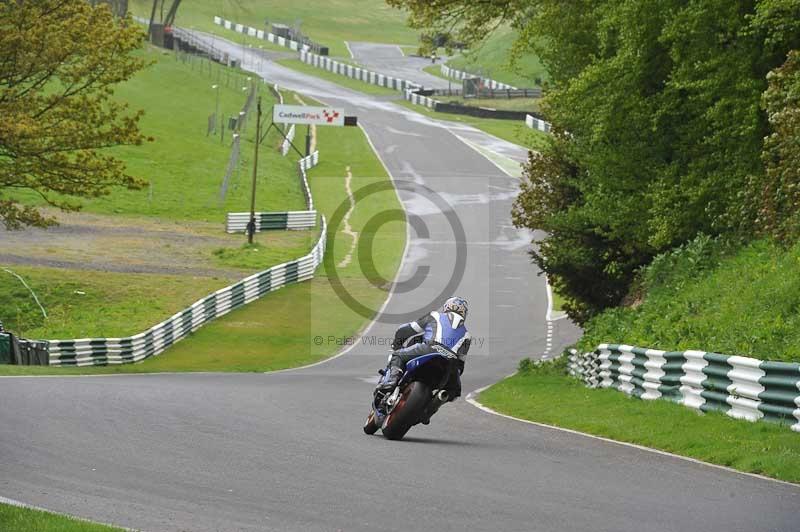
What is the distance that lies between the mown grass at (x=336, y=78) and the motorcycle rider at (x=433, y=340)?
321 ft

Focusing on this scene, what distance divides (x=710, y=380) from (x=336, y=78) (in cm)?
10542

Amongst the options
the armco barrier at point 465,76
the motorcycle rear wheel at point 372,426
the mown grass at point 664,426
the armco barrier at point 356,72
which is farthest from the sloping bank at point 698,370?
the armco barrier at point 356,72

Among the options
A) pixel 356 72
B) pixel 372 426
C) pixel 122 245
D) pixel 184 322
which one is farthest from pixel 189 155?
pixel 372 426

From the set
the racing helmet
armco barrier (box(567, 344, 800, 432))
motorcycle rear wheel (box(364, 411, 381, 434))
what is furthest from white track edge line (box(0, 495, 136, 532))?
armco barrier (box(567, 344, 800, 432))

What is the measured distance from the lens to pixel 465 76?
11300 cm

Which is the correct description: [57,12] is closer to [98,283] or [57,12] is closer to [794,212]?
[98,283]

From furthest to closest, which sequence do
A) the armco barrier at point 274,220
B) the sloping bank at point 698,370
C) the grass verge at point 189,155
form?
1. the grass verge at point 189,155
2. the armco barrier at point 274,220
3. the sloping bank at point 698,370

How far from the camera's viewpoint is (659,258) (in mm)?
24719

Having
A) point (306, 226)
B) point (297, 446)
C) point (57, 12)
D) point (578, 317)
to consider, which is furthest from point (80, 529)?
point (306, 226)

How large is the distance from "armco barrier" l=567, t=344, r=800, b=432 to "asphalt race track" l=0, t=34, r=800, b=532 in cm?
188

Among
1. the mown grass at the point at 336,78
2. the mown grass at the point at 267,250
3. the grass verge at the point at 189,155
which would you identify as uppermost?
the mown grass at the point at 336,78

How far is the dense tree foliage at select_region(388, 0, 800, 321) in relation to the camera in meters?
22.3

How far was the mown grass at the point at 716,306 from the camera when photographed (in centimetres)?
1694

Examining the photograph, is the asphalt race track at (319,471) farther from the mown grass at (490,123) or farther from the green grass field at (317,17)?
the green grass field at (317,17)
